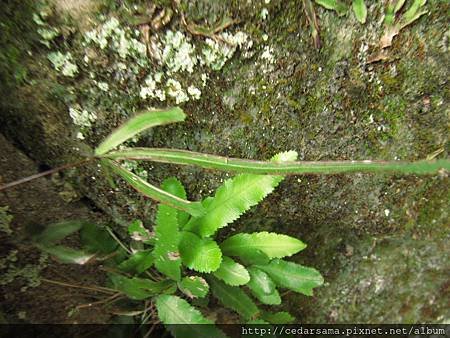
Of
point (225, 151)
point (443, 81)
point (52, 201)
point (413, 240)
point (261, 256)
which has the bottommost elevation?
point (52, 201)

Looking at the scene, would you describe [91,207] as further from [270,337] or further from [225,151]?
[270,337]

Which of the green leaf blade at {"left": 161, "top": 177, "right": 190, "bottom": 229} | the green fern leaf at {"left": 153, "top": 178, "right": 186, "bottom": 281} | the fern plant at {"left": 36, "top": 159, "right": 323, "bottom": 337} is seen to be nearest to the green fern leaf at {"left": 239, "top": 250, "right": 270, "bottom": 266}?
the fern plant at {"left": 36, "top": 159, "right": 323, "bottom": 337}

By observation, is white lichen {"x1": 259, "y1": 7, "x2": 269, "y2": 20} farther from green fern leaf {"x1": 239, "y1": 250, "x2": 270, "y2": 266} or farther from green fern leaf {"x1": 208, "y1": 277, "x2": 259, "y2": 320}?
green fern leaf {"x1": 208, "y1": 277, "x2": 259, "y2": 320}

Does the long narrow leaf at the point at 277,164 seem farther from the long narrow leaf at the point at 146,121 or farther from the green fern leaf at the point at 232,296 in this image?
the green fern leaf at the point at 232,296

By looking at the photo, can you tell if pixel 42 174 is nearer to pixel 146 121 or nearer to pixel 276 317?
pixel 146 121

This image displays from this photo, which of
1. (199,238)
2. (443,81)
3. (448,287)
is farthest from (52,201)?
(448,287)

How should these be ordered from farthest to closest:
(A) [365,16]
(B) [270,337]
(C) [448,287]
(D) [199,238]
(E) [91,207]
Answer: (C) [448,287] → (B) [270,337] → (E) [91,207] → (D) [199,238] → (A) [365,16]
